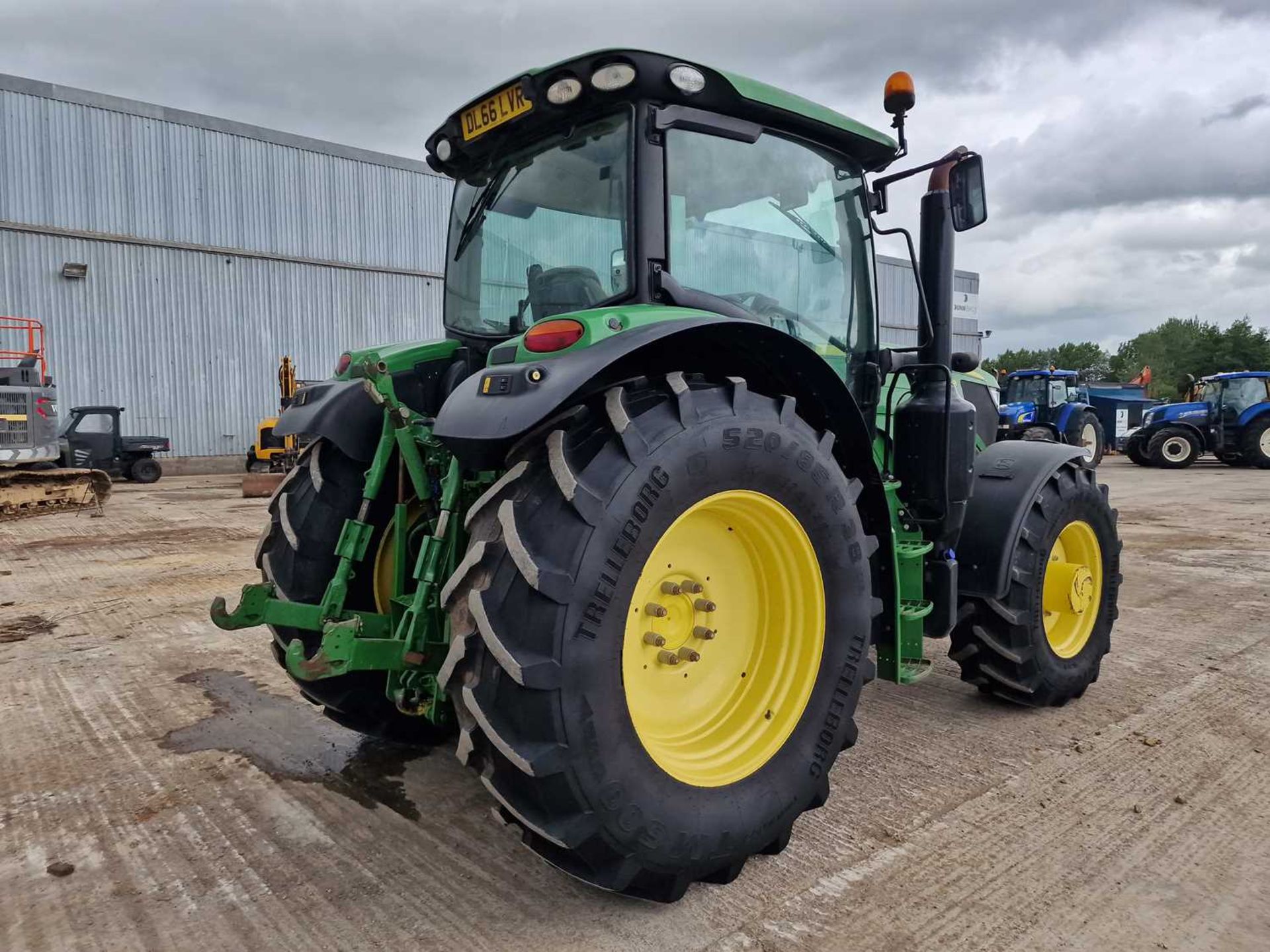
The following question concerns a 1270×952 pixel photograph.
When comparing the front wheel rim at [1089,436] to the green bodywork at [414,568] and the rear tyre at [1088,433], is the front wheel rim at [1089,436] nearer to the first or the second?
the rear tyre at [1088,433]

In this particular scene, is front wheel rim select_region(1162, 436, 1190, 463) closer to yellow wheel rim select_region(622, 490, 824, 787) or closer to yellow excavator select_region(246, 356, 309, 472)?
yellow excavator select_region(246, 356, 309, 472)

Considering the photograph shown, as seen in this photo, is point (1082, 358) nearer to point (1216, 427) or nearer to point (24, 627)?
point (1216, 427)

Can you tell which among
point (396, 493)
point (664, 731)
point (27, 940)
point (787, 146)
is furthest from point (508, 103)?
point (27, 940)

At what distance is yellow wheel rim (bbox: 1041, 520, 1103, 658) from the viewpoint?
3.69m

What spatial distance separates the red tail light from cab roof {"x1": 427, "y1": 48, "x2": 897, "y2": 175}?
0.78 meters

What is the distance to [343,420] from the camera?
2.99m

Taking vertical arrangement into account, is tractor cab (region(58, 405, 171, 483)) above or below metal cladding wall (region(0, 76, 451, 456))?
below

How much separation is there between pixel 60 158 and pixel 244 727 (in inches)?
781

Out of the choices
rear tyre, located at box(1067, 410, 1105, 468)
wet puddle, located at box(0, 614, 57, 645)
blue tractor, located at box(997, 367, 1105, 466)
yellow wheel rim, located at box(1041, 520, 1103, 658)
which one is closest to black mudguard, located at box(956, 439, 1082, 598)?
yellow wheel rim, located at box(1041, 520, 1103, 658)

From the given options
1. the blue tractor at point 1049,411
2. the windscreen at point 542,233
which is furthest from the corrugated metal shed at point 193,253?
the windscreen at point 542,233

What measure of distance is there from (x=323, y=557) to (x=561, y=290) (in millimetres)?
1240

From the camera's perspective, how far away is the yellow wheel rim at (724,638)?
227 centimetres

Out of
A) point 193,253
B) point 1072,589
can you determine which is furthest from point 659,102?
point 193,253

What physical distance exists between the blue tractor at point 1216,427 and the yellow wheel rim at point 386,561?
21629 mm
